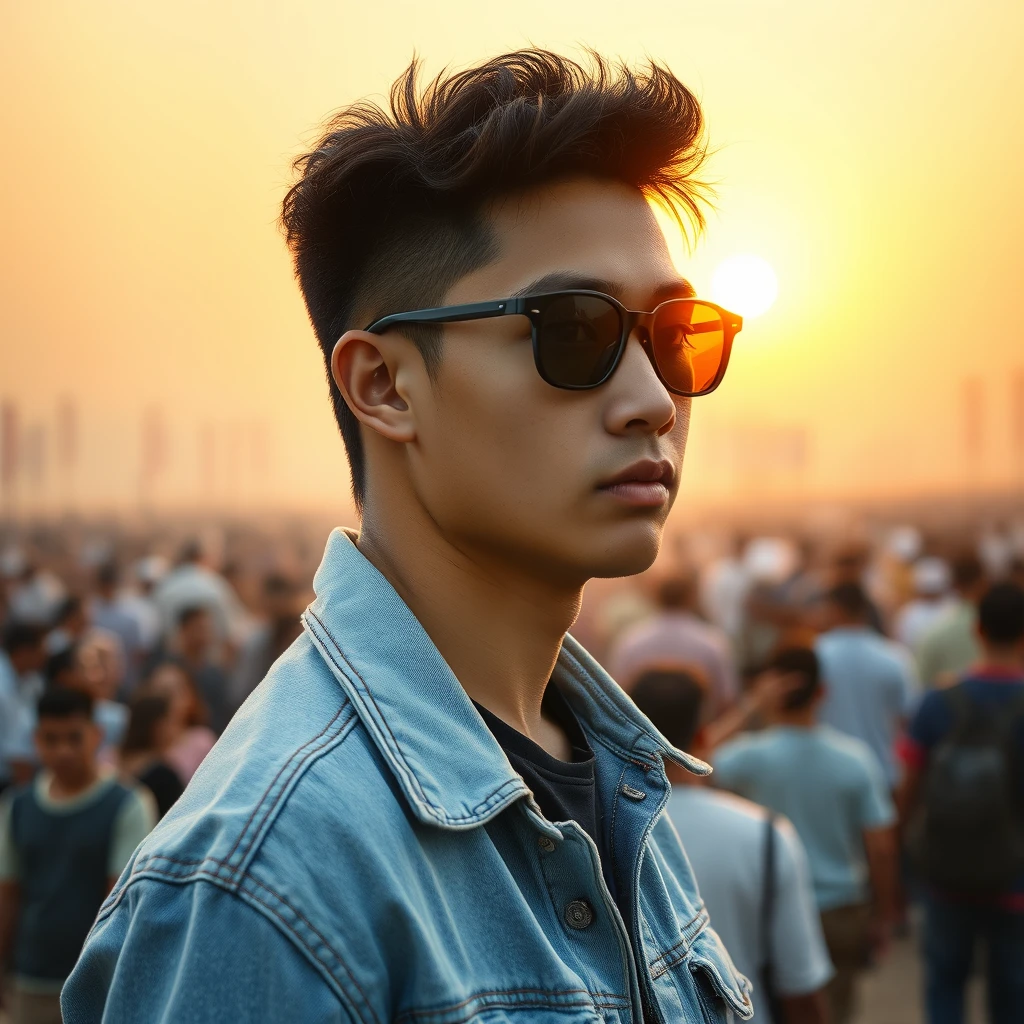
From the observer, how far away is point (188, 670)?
6.50 meters

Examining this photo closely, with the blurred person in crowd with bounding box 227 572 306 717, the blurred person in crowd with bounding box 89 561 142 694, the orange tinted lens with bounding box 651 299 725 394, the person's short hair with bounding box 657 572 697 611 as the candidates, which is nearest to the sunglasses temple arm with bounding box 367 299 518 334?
the orange tinted lens with bounding box 651 299 725 394

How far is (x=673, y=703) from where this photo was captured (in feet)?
11.8

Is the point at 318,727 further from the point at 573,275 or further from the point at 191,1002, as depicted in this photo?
the point at 573,275

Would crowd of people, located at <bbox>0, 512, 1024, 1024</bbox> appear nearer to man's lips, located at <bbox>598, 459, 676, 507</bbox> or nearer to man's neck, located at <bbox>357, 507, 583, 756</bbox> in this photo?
man's neck, located at <bbox>357, 507, 583, 756</bbox>

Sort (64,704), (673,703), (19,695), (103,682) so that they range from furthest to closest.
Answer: (19,695) < (103,682) < (64,704) < (673,703)

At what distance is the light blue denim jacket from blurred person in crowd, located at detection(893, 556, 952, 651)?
271 inches

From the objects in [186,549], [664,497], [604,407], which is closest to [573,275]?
[604,407]

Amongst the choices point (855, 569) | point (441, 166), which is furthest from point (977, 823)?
point (441, 166)

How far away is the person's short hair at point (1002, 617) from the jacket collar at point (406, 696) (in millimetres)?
3717

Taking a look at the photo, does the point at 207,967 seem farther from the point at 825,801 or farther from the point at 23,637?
the point at 23,637

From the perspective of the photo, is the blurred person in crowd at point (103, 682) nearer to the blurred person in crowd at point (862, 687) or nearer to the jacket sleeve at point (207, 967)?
the blurred person in crowd at point (862, 687)

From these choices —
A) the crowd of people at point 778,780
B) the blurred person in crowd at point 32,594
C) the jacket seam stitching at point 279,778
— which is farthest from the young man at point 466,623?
the blurred person in crowd at point 32,594

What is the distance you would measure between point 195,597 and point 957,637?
4.56 metres

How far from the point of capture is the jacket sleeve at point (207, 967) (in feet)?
3.34
